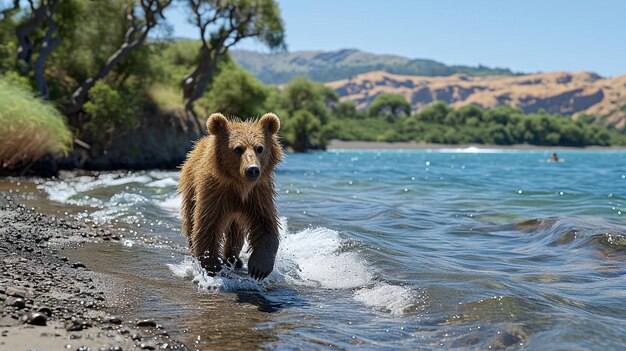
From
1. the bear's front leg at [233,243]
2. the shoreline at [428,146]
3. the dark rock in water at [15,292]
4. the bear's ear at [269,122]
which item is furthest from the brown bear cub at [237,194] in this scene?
the shoreline at [428,146]

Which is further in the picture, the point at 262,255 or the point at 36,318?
the point at 262,255

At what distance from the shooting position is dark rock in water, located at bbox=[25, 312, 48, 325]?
15.5 feet

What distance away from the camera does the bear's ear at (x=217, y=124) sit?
735 centimetres

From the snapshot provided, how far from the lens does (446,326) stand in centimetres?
554

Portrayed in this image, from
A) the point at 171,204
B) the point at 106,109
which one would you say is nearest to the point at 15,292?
the point at 171,204

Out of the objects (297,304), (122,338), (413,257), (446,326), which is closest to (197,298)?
(297,304)

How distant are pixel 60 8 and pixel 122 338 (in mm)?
28765

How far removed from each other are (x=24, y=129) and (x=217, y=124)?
41.2 ft

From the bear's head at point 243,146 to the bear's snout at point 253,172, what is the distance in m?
0.12

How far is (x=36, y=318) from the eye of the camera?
4.74 m

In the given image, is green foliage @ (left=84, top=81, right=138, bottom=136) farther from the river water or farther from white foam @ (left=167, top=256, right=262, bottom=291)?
white foam @ (left=167, top=256, right=262, bottom=291)

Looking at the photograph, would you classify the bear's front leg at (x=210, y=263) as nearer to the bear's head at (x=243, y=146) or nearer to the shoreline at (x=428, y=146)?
the bear's head at (x=243, y=146)

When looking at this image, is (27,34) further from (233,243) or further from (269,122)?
(269,122)

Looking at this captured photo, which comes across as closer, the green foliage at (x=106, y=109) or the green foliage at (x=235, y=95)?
the green foliage at (x=106, y=109)
